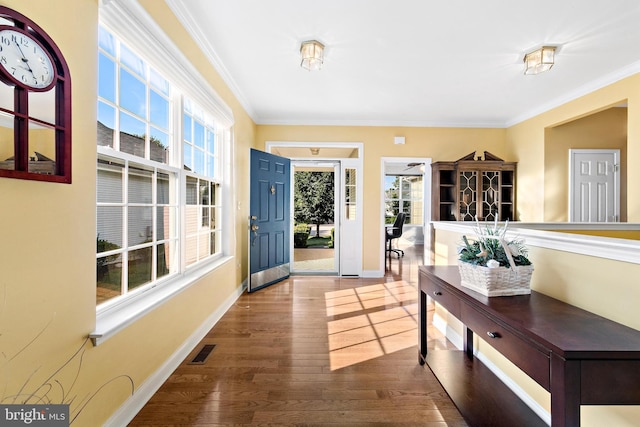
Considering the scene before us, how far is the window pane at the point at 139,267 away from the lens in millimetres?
1750

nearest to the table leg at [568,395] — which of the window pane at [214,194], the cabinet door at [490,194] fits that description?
the window pane at [214,194]

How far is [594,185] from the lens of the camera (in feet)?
12.8

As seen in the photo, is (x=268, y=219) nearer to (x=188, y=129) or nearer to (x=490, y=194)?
(x=188, y=129)

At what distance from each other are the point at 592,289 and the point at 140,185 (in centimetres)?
256

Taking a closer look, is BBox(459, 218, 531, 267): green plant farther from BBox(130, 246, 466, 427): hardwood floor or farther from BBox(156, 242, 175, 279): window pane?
BBox(156, 242, 175, 279): window pane

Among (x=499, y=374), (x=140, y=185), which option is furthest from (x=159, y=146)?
(x=499, y=374)

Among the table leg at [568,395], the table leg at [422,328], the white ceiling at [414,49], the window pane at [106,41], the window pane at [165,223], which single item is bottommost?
the table leg at [422,328]

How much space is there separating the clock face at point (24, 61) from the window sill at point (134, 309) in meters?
1.07

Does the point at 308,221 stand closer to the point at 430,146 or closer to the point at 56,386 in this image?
the point at 430,146

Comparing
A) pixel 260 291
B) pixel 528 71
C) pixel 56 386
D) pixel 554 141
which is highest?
pixel 528 71

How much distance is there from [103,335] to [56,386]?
0.23m

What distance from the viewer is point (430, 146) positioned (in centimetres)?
469

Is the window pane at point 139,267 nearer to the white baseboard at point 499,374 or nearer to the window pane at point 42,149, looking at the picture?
the window pane at point 42,149

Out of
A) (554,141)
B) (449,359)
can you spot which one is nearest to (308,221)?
(554,141)
